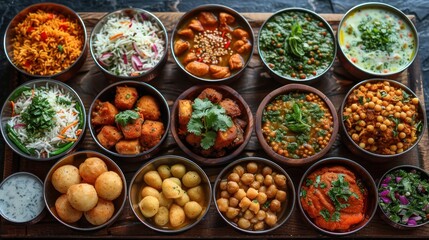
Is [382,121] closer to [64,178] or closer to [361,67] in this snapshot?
[361,67]

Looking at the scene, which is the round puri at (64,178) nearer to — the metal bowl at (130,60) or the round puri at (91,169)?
the round puri at (91,169)

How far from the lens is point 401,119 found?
4.18 m

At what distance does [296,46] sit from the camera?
174 inches

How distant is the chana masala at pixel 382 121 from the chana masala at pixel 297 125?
213 millimetres

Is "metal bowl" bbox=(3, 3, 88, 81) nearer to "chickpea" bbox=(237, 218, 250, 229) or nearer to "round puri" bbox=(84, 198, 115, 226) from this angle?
"round puri" bbox=(84, 198, 115, 226)

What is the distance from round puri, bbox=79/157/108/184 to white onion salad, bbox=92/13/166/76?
80 centimetres

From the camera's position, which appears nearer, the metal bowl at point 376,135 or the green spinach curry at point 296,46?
the metal bowl at point 376,135

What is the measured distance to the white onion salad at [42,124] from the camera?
4148 mm

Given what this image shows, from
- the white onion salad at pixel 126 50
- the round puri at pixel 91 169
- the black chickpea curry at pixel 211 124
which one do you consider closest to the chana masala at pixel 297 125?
the black chickpea curry at pixel 211 124

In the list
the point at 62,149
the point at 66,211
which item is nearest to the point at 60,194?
the point at 66,211

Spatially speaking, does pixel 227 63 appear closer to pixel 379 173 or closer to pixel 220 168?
pixel 220 168

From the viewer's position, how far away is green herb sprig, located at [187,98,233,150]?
3945mm

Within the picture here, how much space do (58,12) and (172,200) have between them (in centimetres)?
201

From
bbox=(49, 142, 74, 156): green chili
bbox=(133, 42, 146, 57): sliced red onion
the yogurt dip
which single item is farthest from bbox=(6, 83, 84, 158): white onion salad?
bbox=(133, 42, 146, 57): sliced red onion
